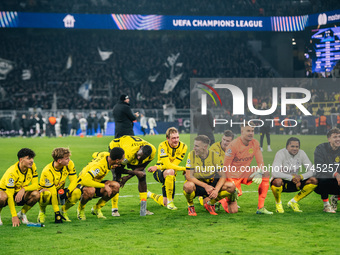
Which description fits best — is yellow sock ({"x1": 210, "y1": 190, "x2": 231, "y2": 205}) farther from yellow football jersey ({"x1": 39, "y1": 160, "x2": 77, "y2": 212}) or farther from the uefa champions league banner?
the uefa champions league banner

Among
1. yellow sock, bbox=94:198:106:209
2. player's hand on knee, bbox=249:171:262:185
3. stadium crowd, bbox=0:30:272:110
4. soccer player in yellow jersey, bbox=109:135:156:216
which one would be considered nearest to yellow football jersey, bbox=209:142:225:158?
Answer: player's hand on knee, bbox=249:171:262:185

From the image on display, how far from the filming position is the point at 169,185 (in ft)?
30.7

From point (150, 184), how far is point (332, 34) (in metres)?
25.9

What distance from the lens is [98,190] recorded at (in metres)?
8.29

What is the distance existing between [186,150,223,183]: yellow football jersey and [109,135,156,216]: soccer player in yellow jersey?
708 millimetres

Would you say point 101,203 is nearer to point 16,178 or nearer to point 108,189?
point 108,189

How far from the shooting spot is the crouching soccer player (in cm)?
875

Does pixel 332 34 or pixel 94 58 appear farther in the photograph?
pixel 94 58

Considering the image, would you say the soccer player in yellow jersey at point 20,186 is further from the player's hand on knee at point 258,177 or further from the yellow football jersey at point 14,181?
the player's hand on knee at point 258,177

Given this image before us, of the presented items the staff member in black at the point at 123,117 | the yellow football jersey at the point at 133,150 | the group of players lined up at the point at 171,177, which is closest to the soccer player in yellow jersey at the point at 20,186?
the group of players lined up at the point at 171,177

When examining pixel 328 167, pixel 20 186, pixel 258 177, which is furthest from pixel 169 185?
pixel 328 167

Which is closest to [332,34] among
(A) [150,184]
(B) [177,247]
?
(A) [150,184]

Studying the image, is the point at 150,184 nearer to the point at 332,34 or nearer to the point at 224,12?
the point at 332,34

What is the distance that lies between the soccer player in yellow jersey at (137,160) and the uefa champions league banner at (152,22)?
3472 centimetres
